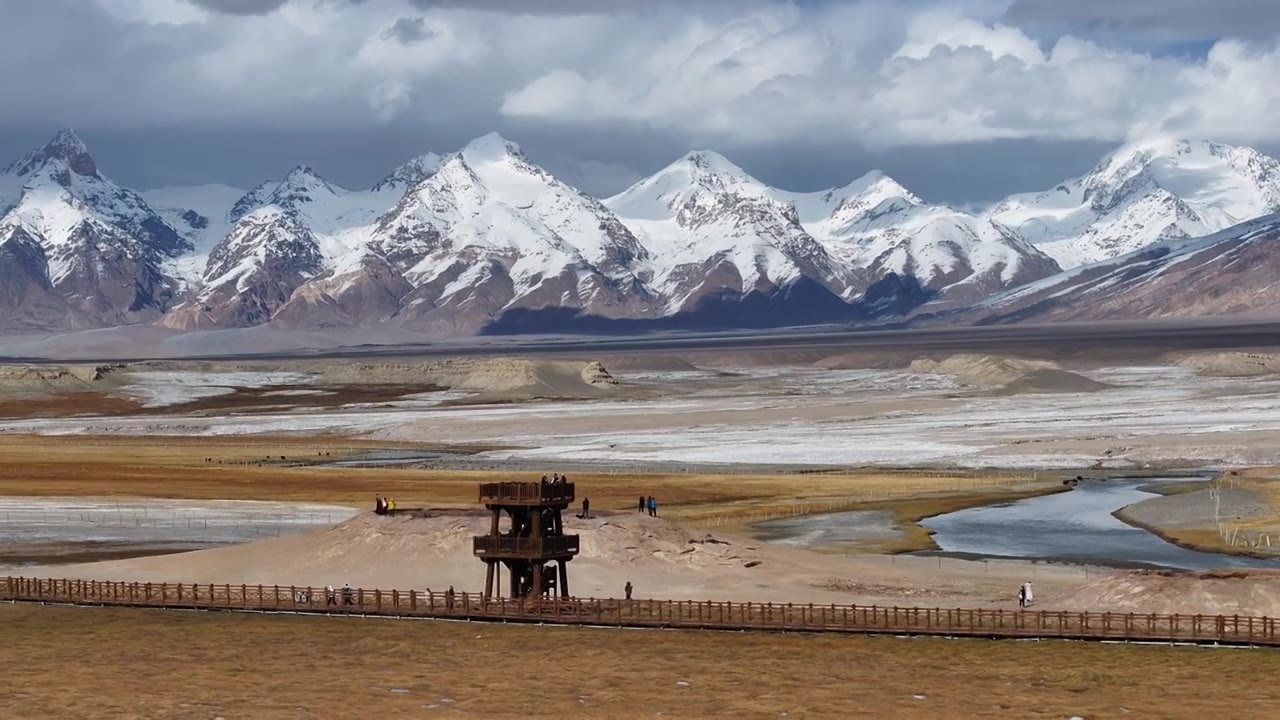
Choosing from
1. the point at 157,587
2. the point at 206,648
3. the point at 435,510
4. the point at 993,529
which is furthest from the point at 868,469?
the point at 206,648

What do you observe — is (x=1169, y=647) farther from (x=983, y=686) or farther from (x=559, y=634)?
(x=559, y=634)

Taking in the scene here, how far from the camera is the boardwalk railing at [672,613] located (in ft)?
219

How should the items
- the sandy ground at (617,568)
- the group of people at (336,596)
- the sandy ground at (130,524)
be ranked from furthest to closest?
1. the sandy ground at (130,524)
2. the sandy ground at (617,568)
3. the group of people at (336,596)

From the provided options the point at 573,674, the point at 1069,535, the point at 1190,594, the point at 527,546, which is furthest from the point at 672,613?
the point at 1069,535

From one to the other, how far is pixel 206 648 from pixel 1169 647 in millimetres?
30380

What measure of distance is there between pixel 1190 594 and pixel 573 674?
71.2 ft

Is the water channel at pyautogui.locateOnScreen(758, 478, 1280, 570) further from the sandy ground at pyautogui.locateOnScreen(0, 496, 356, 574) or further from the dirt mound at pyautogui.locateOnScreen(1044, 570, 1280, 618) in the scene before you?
the sandy ground at pyautogui.locateOnScreen(0, 496, 356, 574)

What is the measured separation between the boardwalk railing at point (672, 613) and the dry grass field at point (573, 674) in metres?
1.01

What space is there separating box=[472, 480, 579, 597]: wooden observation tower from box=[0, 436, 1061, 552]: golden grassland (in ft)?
85.0

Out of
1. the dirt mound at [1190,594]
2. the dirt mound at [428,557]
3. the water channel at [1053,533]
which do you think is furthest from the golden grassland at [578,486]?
the dirt mound at [1190,594]

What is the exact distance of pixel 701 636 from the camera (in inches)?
2717

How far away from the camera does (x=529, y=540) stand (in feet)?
243

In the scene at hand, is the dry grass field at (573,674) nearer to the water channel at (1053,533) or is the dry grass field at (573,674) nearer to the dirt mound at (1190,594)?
the dirt mound at (1190,594)

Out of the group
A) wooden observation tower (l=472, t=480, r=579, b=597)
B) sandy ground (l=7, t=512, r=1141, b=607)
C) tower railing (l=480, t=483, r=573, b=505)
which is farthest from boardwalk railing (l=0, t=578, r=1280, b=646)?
tower railing (l=480, t=483, r=573, b=505)
